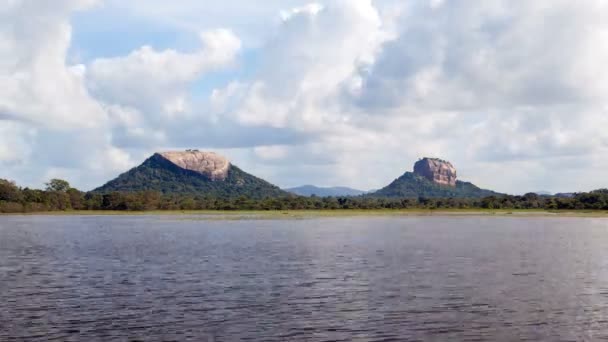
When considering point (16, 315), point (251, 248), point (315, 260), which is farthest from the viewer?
point (251, 248)

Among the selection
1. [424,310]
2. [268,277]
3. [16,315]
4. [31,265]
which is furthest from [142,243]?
[424,310]

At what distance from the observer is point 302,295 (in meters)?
36.6

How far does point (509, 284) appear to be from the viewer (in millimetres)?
41656

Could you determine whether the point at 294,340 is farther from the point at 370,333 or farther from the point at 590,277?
the point at 590,277

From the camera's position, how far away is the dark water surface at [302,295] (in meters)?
27.7

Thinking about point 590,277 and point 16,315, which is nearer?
point 16,315

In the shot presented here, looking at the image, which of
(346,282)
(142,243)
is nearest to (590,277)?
(346,282)

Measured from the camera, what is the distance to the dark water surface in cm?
2767

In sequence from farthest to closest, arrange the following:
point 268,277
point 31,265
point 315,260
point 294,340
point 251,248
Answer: point 251,248, point 315,260, point 31,265, point 268,277, point 294,340

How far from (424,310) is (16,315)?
19.9 m

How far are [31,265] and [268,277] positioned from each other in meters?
21.0

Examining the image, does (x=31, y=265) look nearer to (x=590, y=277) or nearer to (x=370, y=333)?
(x=370, y=333)

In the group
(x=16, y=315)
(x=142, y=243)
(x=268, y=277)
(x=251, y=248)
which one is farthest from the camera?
(x=142, y=243)

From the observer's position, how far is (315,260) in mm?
56312
